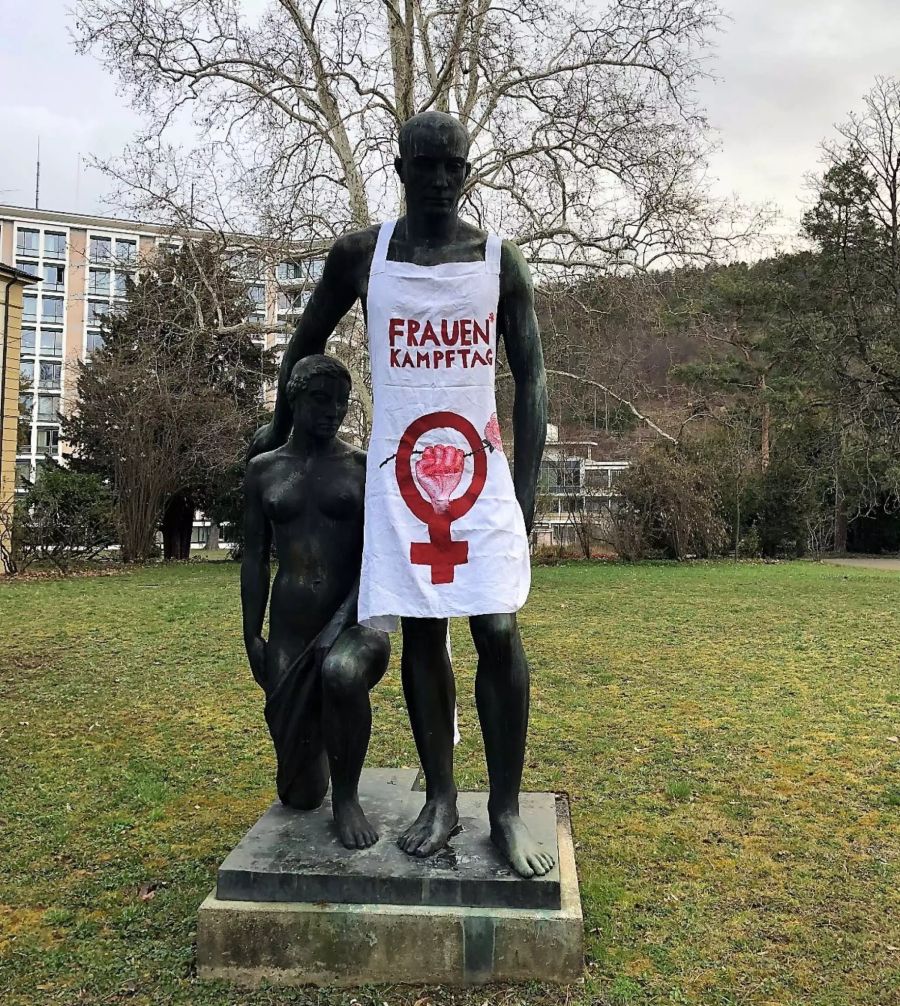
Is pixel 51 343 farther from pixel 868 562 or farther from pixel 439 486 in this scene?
pixel 439 486

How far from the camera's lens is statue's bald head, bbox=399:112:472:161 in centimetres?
252

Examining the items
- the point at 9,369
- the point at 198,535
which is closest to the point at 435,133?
the point at 9,369

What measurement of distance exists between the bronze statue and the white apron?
19 cm

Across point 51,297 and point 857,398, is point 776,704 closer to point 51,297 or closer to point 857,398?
point 857,398

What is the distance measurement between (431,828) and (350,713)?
45 centimetres

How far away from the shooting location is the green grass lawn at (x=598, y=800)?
2.62 metres

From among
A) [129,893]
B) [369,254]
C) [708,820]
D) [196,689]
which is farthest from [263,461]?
[196,689]

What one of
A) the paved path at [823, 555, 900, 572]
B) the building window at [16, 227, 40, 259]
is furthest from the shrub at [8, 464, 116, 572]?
the building window at [16, 227, 40, 259]

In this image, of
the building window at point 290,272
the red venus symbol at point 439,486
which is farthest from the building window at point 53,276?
the red venus symbol at point 439,486

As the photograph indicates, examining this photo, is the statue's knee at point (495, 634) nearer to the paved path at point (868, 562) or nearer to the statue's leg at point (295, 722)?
the statue's leg at point (295, 722)

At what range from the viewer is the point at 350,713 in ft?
8.83

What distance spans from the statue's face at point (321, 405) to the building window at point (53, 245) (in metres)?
67.4

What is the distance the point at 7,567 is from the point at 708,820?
50.0 ft

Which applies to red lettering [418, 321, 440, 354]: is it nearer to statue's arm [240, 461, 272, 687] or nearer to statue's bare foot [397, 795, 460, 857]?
statue's arm [240, 461, 272, 687]
